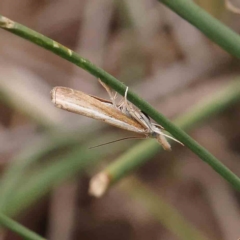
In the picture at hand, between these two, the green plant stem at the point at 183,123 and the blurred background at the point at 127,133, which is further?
the blurred background at the point at 127,133

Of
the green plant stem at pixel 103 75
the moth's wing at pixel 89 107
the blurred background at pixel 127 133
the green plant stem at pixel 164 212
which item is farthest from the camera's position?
the blurred background at pixel 127 133

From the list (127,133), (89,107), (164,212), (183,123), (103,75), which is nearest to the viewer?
(103,75)

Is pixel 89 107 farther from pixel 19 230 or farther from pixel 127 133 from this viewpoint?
pixel 127 133

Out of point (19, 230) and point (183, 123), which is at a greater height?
point (183, 123)

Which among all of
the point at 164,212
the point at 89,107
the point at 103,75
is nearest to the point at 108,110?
the point at 89,107

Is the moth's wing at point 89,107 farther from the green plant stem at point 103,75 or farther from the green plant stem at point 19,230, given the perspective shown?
the green plant stem at point 19,230

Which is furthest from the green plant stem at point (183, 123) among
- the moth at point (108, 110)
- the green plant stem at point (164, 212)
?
the green plant stem at point (164, 212)

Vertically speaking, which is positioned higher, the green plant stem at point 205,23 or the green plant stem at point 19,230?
the green plant stem at point 205,23

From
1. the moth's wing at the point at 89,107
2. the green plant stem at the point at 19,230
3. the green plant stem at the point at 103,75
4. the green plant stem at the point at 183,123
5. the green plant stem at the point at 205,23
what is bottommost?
the green plant stem at the point at 19,230
